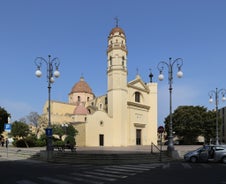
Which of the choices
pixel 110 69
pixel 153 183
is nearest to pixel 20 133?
pixel 110 69

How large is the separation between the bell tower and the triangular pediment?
391 cm

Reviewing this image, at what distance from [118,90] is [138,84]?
8646 millimetres

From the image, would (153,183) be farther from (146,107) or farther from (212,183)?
(146,107)

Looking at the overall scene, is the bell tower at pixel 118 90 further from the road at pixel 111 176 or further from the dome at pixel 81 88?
the road at pixel 111 176

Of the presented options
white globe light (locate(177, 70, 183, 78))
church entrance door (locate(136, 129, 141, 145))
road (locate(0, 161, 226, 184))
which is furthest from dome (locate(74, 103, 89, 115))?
road (locate(0, 161, 226, 184))

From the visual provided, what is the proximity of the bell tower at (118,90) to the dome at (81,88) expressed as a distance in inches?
734

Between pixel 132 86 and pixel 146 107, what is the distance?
6032 mm

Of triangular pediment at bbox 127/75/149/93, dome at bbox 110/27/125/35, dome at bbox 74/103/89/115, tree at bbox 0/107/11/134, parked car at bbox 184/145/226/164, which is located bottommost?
parked car at bbox 184/145/226/164

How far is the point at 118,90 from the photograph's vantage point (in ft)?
187

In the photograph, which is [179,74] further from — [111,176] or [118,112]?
[118,112]

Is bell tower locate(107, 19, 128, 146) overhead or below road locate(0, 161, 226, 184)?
overhead

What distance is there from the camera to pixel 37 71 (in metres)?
23.1

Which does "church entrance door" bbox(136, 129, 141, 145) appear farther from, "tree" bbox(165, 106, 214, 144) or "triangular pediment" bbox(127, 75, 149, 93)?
"tree" bbox(165, 106, 214, 144)

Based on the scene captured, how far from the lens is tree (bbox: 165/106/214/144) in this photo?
68.9m
